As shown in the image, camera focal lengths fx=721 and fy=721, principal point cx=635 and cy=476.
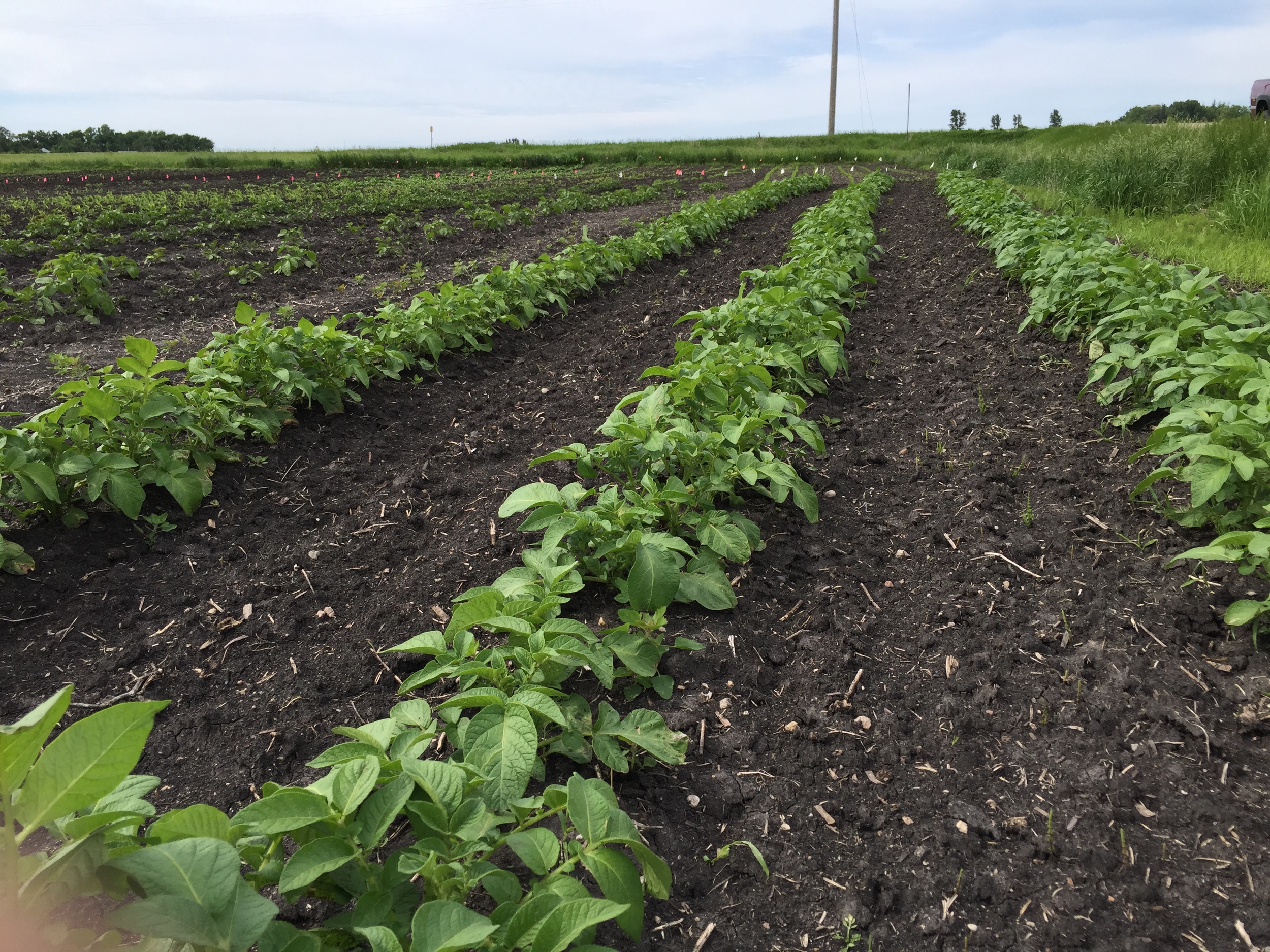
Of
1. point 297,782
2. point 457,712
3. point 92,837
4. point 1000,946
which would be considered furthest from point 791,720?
point 92,837

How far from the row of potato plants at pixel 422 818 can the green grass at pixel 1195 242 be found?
537cm

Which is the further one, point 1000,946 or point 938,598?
point 938,598

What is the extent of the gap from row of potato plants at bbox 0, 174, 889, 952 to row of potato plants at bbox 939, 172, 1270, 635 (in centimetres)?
163

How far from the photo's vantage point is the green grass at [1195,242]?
592 cm

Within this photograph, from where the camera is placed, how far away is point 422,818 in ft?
4.33

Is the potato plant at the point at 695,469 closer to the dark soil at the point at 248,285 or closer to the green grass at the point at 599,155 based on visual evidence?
the dark soil at the point at 248,285

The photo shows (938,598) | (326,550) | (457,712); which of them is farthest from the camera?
(326,550)

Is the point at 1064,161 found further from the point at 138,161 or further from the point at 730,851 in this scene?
the point at 138,161

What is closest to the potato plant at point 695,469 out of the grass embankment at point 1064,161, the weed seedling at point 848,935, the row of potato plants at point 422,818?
the row of potato plants at point 422,818

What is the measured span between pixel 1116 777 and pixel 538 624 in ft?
5.15

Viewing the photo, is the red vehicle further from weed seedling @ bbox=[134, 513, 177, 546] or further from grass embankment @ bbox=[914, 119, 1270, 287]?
weed seedling @ bbox=[134, 513, 177, 546]

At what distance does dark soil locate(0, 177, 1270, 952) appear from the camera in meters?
1.66

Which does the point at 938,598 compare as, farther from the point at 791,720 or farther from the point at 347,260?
the point at 347,260

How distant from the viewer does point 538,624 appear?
76.4 inches
